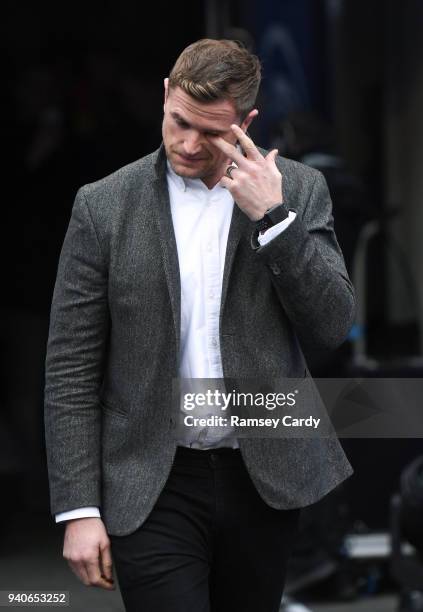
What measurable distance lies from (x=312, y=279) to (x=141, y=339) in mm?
394

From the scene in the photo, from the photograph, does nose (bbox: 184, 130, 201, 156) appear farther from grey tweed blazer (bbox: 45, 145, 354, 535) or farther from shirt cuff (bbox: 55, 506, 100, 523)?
shirt cuff (bbox: 55, 506, 100, 523)

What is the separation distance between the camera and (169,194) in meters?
2.89

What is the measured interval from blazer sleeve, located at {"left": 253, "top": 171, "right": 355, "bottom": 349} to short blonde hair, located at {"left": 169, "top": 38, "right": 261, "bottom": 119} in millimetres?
285

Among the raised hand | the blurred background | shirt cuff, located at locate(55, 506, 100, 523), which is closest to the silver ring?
the raised hand

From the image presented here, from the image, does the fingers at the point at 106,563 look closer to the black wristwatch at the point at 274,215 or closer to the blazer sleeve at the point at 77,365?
the blazer sleeve at the point at 77,365

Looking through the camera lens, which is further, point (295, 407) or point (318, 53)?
point (318, 53)

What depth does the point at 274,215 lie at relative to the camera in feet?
8.71

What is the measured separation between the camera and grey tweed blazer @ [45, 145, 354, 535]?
2.79m

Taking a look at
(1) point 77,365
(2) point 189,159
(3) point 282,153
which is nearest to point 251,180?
(2) point 189,159

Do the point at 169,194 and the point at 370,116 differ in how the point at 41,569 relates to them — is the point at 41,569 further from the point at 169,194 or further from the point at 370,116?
the point at 169,194

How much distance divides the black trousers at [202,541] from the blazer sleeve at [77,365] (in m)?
0.15

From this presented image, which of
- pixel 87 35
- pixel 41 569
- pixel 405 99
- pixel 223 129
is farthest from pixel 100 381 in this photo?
pixel 87 35

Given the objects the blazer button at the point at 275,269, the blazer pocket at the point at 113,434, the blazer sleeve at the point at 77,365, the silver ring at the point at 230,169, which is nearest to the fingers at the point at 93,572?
the blazer sleeve at the point at 77,365

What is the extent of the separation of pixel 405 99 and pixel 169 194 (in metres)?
4.29
